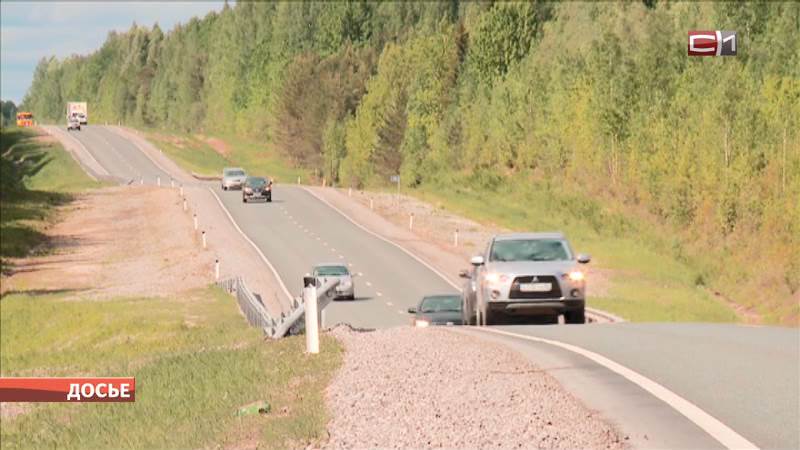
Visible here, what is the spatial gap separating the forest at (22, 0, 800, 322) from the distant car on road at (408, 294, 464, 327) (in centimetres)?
1148

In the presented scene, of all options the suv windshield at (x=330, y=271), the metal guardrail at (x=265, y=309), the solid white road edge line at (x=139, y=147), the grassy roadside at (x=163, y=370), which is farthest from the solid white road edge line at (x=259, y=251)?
the solid white road edge line at (x=139, y=147)

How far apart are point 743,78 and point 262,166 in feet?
378

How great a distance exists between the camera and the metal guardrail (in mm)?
19641

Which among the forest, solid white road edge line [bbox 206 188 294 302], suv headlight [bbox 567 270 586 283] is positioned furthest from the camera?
solid white road edge line [bbox 206 188 294 302]

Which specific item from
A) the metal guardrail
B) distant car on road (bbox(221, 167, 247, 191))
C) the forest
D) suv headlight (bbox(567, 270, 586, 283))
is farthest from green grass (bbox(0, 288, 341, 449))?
distant car on road (bbox(221, 167, 247, 191))

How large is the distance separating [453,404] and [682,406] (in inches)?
79.7

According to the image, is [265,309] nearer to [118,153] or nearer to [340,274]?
[340,274]

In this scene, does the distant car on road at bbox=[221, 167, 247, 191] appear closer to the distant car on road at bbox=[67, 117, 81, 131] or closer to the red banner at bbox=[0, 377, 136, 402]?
the distant car on road at bbox=[67, 117, 81, 131]

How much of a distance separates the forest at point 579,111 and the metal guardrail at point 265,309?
51.6 ft

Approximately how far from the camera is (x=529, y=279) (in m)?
25.2

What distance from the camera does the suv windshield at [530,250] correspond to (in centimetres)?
2606

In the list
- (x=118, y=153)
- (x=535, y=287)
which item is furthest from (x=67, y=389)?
(x=118, y=153)

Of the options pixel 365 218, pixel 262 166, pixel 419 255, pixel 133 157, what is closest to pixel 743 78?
pixel 419 255

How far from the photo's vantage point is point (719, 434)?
10578mm
